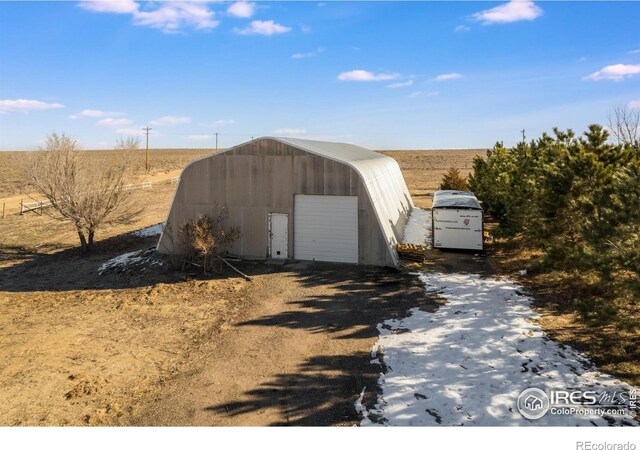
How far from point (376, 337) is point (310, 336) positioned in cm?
172

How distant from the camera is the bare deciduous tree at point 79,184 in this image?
722 inches

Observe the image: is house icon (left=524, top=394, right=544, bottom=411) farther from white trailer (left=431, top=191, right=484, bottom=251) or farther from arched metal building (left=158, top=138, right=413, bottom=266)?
white trailer (left=431, top=191, right=484, bottom=251)

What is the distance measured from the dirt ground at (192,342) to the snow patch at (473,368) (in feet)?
2.05

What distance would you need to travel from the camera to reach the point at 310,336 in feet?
32.9

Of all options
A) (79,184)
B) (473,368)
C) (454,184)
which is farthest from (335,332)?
(454,184)

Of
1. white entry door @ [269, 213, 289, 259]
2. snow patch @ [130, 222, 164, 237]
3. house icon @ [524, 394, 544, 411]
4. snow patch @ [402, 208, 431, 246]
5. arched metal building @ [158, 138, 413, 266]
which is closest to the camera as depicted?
house icon @ [524, 394, 544, 411]

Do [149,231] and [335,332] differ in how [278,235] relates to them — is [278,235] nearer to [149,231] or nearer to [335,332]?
[335,332]

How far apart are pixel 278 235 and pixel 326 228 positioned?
219cm

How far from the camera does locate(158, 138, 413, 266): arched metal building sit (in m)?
15.7

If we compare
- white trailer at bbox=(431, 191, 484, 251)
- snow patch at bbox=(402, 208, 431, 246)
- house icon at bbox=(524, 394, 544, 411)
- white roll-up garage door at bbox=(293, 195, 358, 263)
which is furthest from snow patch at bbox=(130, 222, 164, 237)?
house icon at bbox=(524, 394, 544, 411)

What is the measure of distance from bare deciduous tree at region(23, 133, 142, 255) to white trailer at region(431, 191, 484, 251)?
52.3ft

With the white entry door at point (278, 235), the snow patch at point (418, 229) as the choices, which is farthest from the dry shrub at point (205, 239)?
the snow patch at point (418, 229)

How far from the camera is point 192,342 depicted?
991 centimetres

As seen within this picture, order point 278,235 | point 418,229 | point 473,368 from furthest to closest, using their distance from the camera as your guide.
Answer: point 418,229 → point 278,235 → point 473,368
